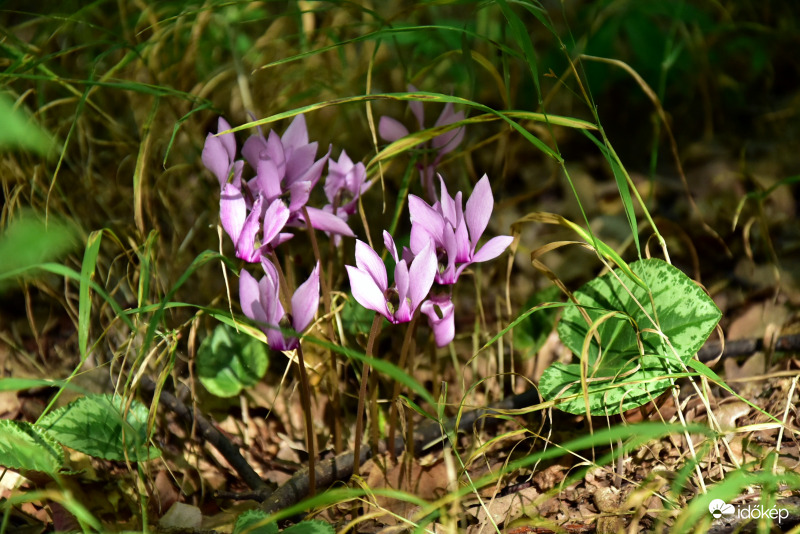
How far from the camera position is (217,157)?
44.0 inches

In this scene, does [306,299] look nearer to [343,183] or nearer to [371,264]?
[371,264]

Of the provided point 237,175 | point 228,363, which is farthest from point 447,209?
point 228,363

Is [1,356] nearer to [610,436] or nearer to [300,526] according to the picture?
[300,526]

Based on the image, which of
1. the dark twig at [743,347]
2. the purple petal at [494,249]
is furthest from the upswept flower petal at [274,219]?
the dark twig at [743,347]

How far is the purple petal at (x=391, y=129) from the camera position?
1325 mm

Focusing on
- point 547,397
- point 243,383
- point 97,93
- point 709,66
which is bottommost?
point 243,383

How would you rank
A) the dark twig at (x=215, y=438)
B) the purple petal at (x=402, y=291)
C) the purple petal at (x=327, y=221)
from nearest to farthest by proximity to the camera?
1. the purple petal at (x=402, y=291)
2. the purple petal at (x=327, y=221)
3. the dark twig at (x=215, y=438)

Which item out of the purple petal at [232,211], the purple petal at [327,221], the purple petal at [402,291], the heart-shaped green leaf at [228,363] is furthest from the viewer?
the heart-shaped green leaf at [228,363]

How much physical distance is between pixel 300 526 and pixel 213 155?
602 mm

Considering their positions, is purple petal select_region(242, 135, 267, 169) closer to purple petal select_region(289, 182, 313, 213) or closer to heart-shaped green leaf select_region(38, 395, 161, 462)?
purple petal select_region(289, 182, 313, 213)

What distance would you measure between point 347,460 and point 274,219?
49 cm

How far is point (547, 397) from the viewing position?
117 centimetres

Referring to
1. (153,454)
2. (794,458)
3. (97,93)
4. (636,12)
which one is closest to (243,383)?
(153,454)

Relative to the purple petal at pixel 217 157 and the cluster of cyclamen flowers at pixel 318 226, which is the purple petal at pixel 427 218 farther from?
the purple petal at pixel 217 157
